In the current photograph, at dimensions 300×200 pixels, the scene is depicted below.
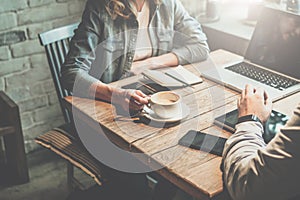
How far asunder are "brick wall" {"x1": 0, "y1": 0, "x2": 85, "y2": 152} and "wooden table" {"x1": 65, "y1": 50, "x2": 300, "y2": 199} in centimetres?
87

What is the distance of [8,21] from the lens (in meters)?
2.51

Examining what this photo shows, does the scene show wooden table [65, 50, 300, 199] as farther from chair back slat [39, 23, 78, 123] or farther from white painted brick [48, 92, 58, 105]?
white painted brick [48, 92, 58, 105]

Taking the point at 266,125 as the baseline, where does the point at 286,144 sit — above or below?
above

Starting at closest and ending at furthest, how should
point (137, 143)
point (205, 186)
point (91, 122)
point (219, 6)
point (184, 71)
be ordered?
point (205, 186) < point (137, 143) < point (91, 122) < point (184, 71) < point (219, 6)

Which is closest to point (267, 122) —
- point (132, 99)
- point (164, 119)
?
point (164, 119)

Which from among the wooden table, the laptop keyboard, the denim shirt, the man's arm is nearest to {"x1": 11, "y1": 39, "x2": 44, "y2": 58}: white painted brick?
the denim shirt

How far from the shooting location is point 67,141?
6.75 ft

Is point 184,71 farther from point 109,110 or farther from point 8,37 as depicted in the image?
point 8,37

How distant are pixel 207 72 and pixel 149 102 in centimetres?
44

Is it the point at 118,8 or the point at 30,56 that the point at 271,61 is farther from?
the point at 30,56

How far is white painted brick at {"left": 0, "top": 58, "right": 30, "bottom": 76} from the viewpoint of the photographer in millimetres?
2578

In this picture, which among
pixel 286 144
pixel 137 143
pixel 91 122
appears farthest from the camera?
pixel 91 122

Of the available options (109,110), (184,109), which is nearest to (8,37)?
(109,110)

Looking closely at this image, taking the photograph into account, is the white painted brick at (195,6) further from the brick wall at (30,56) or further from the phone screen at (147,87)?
the phone screen at (147,87)
